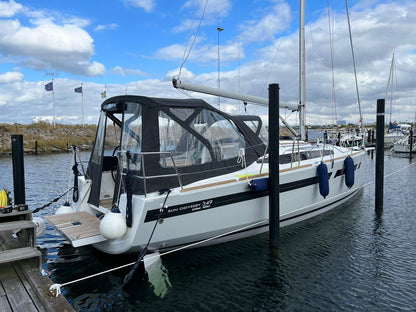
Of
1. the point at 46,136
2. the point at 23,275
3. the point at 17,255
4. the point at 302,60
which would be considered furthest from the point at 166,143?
the point at 46,136

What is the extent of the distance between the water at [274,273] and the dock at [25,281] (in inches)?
35.0

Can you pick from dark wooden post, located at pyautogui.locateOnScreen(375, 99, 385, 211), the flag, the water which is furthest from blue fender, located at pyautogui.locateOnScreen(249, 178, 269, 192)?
→ the flag

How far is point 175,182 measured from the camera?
5766mm

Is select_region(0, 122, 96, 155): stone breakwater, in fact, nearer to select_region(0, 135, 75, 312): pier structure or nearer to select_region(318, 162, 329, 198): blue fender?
select_region(0, 135, 75, 312): pier structure

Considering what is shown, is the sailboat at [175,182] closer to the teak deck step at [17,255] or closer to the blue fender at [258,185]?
the blue fender at [258,185]

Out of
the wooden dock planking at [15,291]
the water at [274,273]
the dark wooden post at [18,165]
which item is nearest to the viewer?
the wooden dock planking at [15,291]

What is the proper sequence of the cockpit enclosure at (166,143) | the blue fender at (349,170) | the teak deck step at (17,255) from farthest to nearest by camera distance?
the blue fender at (349,170), the cockpit enclosure at (166,143), the teak deck step at (17,255)

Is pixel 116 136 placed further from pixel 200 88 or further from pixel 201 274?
pixel 201 274

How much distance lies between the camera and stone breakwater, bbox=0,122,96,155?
33.2 metres

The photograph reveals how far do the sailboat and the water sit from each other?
48 cm

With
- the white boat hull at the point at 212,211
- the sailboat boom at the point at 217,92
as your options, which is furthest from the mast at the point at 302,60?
the white boat hull at the point at 212,211

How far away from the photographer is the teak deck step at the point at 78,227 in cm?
511

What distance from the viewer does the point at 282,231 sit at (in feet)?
25.3

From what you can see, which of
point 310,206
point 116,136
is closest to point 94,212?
point 116,136
